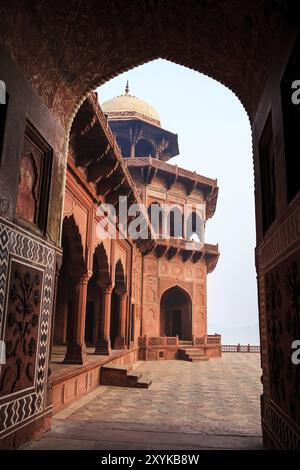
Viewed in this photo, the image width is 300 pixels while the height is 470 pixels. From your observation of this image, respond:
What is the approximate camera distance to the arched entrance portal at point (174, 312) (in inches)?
771

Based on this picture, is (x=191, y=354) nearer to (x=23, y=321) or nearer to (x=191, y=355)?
(x=191, y=355)

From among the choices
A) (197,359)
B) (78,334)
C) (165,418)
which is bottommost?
(165,418)

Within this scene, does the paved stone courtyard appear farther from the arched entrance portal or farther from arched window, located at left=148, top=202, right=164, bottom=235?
arched window, located at left=148, top=202, right=164, bottom=235

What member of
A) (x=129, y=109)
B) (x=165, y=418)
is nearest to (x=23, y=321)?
(x=165, y=418)

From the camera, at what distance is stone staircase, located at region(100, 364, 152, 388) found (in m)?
9.28

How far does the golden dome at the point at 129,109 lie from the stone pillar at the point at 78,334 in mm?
13649

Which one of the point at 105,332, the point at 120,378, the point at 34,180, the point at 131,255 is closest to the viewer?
the point at 34,180

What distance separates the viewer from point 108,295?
11.5 meters

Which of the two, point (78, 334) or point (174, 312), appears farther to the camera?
point (174, 312)

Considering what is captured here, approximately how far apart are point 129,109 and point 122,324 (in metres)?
12.5

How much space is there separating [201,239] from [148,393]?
1214 cm

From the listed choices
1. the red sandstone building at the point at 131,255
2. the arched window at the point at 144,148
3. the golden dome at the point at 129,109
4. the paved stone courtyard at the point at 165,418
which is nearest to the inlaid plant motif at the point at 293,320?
the paved stone courtyard at the point at 165,418

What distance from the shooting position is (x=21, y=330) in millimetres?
4020

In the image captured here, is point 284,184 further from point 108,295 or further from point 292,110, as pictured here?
point 108,295
